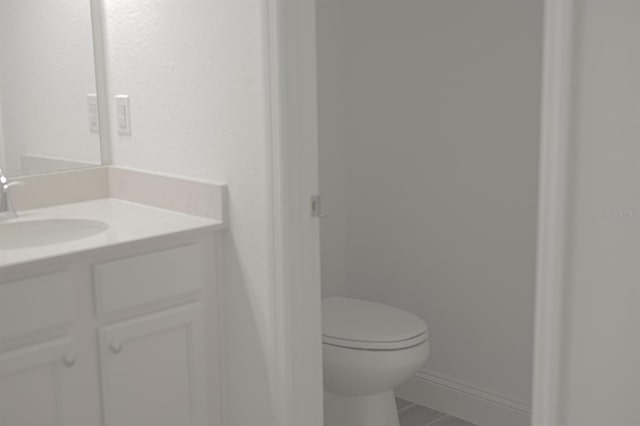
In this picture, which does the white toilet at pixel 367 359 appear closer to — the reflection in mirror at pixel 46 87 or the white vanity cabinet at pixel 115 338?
the white vanity cabinet at pixel 115 338

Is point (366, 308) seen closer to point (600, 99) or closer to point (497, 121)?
point (497, 121)

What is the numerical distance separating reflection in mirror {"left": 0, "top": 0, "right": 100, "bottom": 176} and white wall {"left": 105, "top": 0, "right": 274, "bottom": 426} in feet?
0.53

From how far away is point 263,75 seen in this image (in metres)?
2.08

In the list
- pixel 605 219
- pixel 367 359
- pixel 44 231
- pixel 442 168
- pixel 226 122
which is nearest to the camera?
pixel 605 219

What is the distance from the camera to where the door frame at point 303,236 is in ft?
5.36

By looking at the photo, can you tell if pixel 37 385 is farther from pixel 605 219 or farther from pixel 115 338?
pixel 605 219

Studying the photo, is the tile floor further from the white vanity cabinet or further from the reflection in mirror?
the reflection in mirror

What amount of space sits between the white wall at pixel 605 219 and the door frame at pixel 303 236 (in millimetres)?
38

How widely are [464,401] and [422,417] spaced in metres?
0.17

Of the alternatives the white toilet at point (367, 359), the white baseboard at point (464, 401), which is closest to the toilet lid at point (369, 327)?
the white toilet at point (367, 359)

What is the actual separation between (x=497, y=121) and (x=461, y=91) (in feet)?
0.57

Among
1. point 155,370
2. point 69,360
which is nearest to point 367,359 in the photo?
point 155,370

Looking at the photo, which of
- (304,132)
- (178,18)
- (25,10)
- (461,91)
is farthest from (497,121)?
(25,10)

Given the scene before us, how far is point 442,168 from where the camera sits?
2912mm
